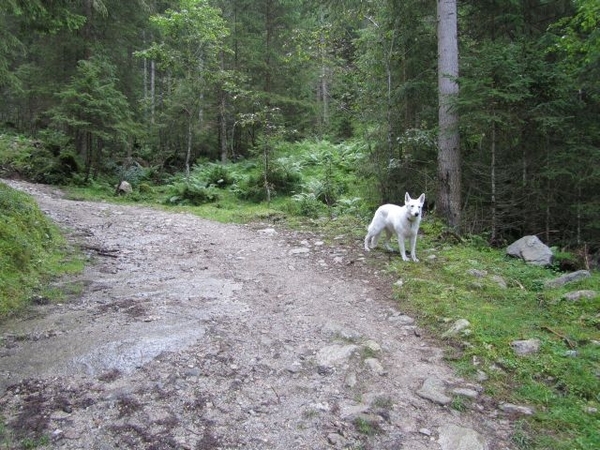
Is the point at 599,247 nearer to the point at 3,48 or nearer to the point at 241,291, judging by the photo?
the point at 241,291

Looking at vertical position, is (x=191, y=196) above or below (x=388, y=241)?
above

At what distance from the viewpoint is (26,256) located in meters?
6.07

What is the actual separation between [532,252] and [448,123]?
3.30 metres

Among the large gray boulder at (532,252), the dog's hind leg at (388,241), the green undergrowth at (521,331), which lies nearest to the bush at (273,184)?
the dog's hind leg at (388,241)

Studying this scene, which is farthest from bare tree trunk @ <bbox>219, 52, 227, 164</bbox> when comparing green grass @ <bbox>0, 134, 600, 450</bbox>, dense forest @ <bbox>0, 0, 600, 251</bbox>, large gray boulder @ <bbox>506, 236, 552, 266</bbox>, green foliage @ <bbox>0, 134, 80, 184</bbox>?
large gray boulder @ <bbox>506, 236, 552, 266</bbox>

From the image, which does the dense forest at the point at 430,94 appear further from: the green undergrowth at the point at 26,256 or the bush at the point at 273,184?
the green undergrowth at the point at 26,256

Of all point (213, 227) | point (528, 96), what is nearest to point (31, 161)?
point (213, 227)

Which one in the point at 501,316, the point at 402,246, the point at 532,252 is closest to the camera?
the point at 501,316

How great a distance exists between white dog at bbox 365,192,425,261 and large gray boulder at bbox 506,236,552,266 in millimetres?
1791

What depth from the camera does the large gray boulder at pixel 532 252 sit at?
24.1 feet

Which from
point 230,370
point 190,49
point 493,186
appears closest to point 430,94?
point 493,186

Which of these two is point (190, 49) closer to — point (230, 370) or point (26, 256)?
point (26, 256)

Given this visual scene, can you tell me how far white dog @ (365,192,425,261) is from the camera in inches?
287

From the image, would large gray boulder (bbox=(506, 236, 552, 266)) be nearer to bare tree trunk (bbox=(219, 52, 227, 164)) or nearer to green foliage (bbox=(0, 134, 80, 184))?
bare tree trunk (bbox=(219, 52, 227, 164))
